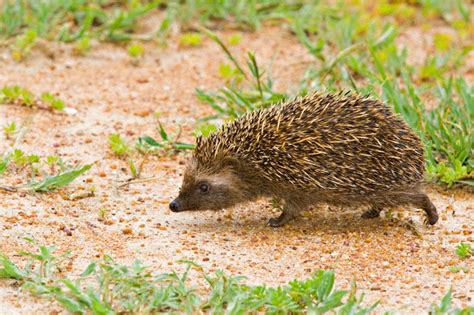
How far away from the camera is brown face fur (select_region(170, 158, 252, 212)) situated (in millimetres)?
7379

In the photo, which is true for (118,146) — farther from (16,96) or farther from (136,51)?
(136,51)

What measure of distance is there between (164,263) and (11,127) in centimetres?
266

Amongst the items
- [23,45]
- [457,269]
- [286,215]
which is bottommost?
[457,269]

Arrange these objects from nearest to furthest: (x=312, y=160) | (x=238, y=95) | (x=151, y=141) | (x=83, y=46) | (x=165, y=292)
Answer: (x=165, y=292) < (x=312, y=160) < (x=151, y=141) < (x=238, y=95) < (x=83, y=46)

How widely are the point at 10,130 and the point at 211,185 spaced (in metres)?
2.14

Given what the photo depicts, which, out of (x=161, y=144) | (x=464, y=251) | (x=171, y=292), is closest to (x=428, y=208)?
(x=464, y=251)

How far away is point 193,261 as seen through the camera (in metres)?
6.44

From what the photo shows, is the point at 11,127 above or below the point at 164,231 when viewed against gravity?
above

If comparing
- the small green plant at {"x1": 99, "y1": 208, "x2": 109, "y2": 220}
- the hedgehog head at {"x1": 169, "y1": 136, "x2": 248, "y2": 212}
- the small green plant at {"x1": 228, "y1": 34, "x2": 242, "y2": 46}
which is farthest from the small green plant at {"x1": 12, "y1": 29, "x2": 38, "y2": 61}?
the hedgehog head at {"x1": 169, "y1": 136, "x2": 248, "y2": 212}

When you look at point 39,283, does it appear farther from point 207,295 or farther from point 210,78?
point 210,78

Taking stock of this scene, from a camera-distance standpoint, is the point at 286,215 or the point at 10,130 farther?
the point at 10,130

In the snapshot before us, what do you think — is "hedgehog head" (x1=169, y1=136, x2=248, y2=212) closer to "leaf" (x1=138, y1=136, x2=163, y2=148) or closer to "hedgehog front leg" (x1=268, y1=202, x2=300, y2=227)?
"hedgehog front leg" (x1=268, y1=202, x2=300, y2=227)

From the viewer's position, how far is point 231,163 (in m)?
7.37

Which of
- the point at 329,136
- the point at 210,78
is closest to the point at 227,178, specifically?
the point at 329,136
